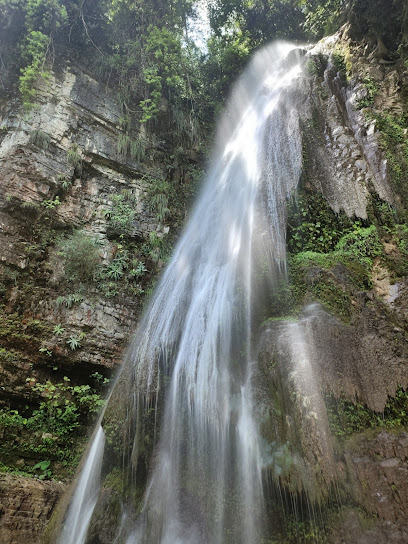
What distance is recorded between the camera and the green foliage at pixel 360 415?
3652mm

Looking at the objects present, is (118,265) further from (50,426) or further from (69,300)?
(50,426)

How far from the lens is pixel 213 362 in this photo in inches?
190

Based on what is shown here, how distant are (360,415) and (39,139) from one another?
8.55 metres

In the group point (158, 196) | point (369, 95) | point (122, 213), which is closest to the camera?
point (369, 95)

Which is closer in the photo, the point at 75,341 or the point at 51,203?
the point at 75,341

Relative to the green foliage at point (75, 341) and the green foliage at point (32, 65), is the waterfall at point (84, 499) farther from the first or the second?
the green foliage at point (32, 65)

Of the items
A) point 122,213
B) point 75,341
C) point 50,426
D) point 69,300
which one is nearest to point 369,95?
point 122,213

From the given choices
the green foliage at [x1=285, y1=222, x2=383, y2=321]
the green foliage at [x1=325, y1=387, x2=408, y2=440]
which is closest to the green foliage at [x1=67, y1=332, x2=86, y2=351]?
the green foliage at [x1=285, y1=222, x2=383, y2=321]

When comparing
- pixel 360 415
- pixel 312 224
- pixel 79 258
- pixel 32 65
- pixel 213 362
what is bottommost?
pixel 360 415

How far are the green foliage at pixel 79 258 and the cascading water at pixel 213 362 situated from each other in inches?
64.6

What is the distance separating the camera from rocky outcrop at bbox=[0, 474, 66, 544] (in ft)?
15.6

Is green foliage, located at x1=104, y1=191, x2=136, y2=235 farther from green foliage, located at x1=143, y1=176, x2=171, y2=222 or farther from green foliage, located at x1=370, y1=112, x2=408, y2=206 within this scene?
green foliage, located at x1=370, y1=112, x2=408, y2=206

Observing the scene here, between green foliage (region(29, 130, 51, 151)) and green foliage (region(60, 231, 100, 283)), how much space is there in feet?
7.87

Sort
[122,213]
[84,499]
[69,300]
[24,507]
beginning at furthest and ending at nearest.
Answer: [122,213]
[69,300]
[24,507]
[84,499]
